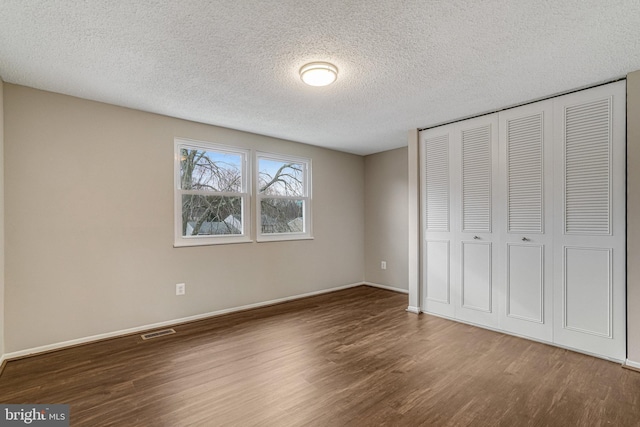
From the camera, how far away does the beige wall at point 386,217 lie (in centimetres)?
512

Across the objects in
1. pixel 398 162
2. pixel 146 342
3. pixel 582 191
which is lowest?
pixel 146 342

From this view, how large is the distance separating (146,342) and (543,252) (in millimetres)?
3995

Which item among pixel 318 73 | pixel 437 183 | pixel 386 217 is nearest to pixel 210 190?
pixel 318 73

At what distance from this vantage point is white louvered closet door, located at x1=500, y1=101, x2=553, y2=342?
2961mm

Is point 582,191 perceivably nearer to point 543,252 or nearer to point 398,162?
point 543,252

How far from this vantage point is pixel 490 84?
8.93 ft

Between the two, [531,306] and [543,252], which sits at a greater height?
[543,252]

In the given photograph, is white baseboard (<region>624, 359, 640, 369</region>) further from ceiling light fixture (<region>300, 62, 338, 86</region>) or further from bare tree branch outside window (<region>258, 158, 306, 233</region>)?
bare tree branch outside window (<region>258, 158, 306, 233</region>)

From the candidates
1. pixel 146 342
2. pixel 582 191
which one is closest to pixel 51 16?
pixel 146 342

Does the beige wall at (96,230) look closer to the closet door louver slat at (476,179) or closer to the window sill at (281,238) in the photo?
the window sill at (281,238)

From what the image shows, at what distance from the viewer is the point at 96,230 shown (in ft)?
10.0

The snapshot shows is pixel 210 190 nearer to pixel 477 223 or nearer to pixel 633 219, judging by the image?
pixel 477 223

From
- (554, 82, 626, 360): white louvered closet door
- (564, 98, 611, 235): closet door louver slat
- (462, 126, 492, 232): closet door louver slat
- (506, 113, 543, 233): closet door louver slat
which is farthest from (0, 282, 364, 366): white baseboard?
(564, 98, 611, 235): closet door louver slat

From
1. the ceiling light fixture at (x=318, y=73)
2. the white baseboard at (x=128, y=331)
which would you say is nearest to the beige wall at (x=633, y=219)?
the ceiling light fixture at (x=318, y=73)
